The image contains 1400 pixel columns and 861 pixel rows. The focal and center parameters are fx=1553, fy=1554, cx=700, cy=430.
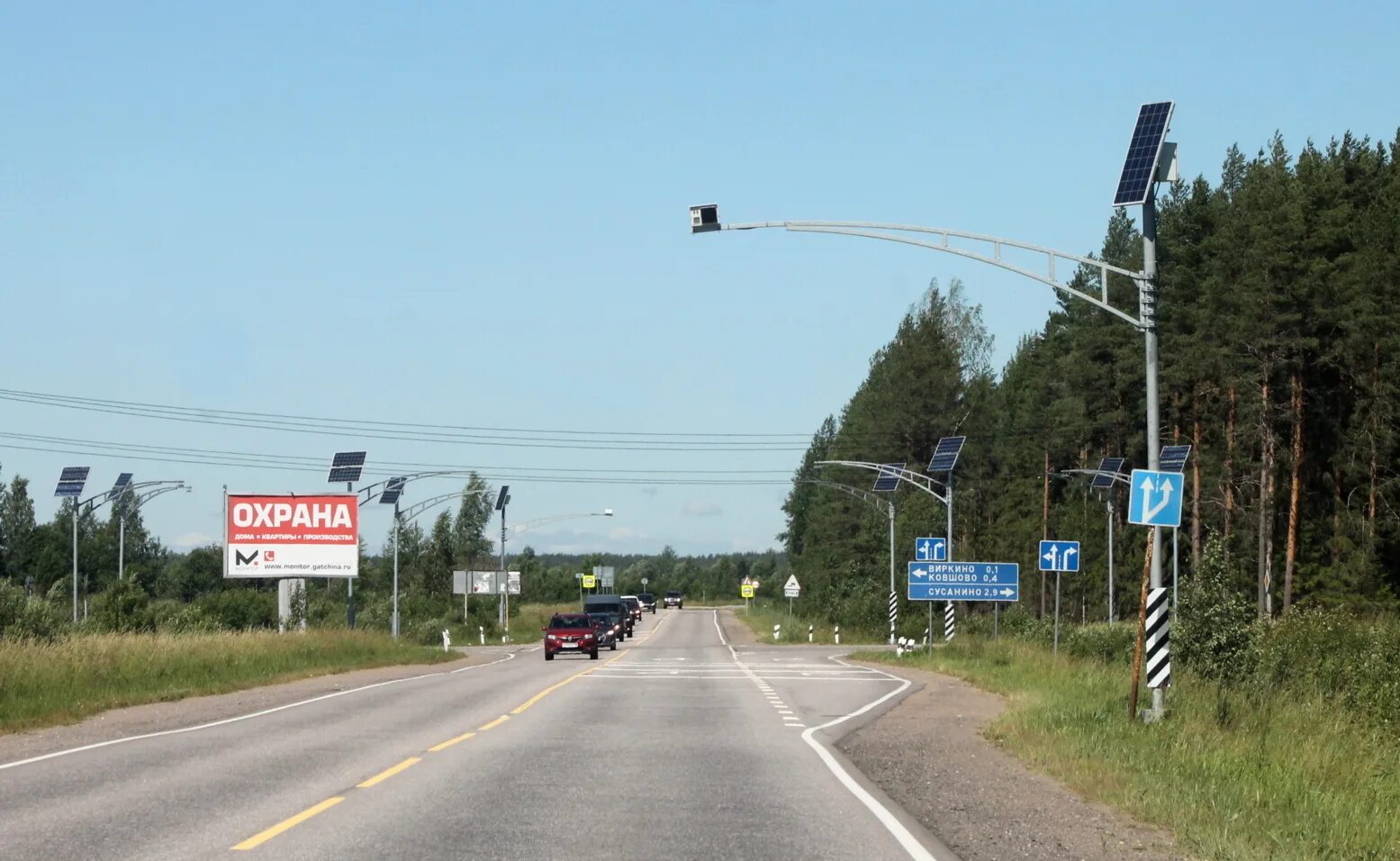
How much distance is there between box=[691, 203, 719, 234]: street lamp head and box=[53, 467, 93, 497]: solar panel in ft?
215

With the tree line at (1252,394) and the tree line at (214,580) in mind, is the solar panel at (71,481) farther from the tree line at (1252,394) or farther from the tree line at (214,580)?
the tree line at (1252,394)

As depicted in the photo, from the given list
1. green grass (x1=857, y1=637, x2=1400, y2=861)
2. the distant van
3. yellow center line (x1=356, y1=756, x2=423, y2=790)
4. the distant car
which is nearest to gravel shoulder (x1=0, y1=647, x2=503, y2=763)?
yellow center line (x1=356, y1=756, x2=423, y2=790)

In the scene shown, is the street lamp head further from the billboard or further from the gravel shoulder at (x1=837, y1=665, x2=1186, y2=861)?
the billboard

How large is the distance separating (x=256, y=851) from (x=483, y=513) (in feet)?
521

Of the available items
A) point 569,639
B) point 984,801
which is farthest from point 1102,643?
point 984,801

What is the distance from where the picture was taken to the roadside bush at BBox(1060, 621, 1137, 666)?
42028 mm

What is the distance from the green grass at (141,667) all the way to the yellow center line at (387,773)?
8.48 metres

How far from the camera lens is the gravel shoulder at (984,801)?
11.3m

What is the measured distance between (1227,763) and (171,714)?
55.1ft

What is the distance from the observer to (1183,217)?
70.9m

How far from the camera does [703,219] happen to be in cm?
2186

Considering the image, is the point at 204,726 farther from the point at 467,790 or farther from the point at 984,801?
the point at 984,801

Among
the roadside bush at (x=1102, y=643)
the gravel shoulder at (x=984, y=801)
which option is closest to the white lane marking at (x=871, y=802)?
the gravel shoulder at (x=984, y=801)

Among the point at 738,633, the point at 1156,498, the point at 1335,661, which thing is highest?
the point at 1156,498
